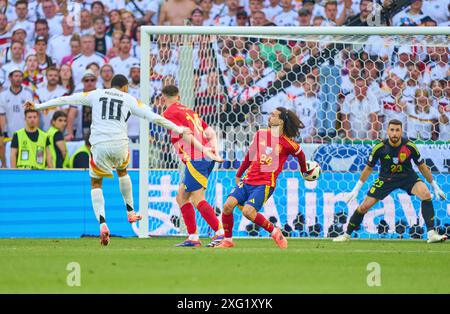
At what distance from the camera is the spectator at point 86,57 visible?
19.3 metres

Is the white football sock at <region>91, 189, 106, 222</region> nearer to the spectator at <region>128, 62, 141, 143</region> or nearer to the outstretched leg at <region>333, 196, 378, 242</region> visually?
the outstretched leg at <region>333, 196, 378, 242</region>

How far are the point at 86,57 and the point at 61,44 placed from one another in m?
0.64

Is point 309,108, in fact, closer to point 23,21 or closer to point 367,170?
point 367,170

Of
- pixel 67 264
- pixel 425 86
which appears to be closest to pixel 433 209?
pixel 425 86

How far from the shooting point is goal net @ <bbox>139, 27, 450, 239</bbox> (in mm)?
15859

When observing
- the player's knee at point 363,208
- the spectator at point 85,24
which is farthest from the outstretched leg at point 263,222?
the spectator at point 85,24

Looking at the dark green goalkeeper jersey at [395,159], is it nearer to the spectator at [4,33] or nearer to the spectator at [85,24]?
the spectator at [85,24]

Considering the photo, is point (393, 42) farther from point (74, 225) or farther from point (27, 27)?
point (27, 27)

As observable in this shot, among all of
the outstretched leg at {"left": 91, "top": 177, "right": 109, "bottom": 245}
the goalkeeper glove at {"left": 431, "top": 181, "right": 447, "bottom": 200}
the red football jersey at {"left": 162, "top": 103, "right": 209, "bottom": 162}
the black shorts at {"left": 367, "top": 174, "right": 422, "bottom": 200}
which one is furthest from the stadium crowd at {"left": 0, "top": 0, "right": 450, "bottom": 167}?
the outstretched leg at {"left": 91, "top": 177, "right": 109, "bottom": 245}

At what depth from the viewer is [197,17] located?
64.6 feet

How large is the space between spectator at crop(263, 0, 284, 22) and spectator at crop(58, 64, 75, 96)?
3.87 m

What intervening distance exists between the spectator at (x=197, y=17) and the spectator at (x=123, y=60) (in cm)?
131

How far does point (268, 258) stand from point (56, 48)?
10.1m

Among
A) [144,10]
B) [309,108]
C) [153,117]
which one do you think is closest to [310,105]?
[309,108]
